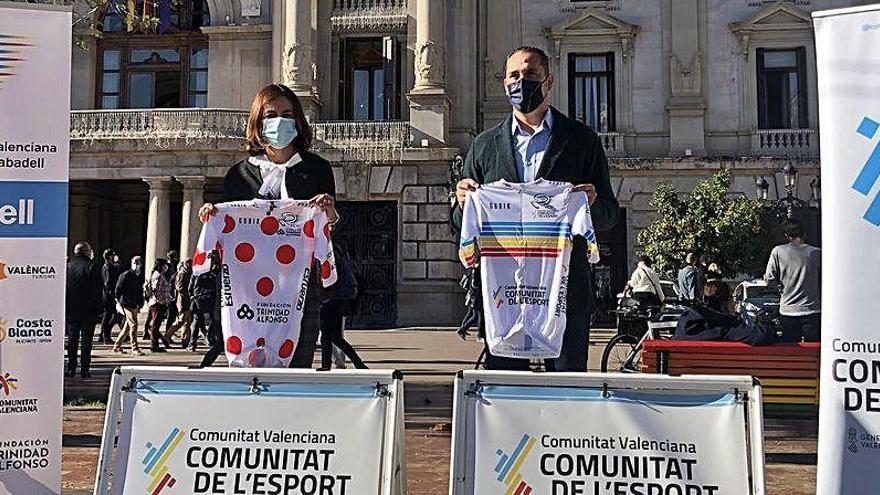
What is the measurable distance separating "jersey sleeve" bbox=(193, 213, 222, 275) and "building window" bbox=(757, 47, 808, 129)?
26104 mm

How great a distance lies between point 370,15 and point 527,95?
78.7 feet

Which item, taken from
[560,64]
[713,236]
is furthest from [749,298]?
[560,64]

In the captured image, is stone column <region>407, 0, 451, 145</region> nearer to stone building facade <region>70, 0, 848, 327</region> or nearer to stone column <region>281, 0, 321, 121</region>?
stone building facade <region>70, 0, 848, 327</region>

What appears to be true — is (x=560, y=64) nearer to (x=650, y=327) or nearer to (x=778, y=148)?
(x=778, y=148)

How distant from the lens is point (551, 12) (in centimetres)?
2906

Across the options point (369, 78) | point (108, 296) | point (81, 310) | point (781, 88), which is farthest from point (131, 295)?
point (781, 88)

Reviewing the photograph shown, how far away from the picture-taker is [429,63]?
1041 inches

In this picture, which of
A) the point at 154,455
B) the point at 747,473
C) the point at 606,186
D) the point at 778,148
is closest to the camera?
the point at 747,473

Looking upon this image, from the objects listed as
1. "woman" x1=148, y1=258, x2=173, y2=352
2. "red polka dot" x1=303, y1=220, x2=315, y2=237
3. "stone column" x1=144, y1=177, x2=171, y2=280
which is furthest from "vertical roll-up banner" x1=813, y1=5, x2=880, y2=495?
"stone column" x1=144, y1=177, x2=171, y2=280

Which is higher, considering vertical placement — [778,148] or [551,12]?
[551,12]

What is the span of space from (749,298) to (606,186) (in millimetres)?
14521

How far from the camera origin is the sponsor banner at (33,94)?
173 inches

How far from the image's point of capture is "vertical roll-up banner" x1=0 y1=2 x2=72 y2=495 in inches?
171

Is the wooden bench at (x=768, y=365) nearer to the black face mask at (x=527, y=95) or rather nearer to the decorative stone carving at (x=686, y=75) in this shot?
the black face mask at (x=527, y=95)
